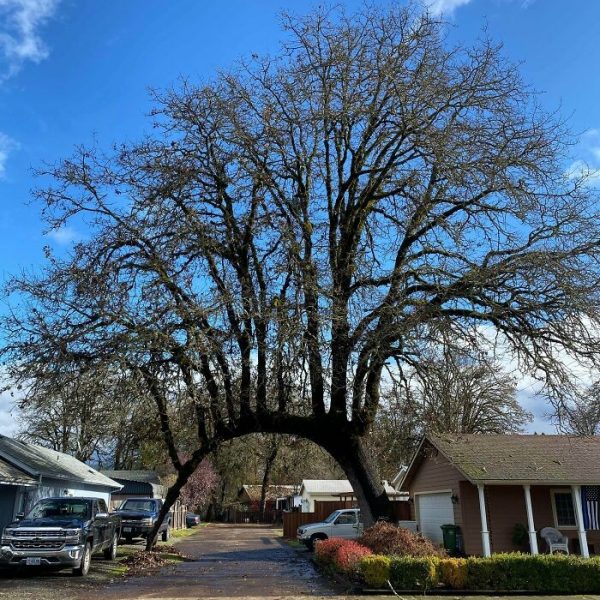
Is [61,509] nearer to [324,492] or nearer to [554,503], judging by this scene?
[554,503]

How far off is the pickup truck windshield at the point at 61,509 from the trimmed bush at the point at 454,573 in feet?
33.4

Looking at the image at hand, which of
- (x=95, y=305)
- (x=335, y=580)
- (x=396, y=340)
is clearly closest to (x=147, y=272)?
(x=95, y=305)

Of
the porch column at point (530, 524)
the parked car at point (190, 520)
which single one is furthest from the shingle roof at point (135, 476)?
the porch column at point (530, 524)

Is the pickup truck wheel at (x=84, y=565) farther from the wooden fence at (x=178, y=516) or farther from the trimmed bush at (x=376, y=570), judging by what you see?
the wooden fence at (x=178, y=516)

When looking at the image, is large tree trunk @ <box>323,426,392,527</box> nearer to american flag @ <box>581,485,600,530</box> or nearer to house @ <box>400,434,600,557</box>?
house @ <box>400,434,600,557</box>

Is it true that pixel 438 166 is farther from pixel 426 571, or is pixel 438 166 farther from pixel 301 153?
pixel 426 571

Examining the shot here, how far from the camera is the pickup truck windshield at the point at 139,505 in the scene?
29.8 metres

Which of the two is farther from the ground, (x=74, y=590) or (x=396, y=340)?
(x=396, y=340)

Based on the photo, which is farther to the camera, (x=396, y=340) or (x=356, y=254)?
(x=356, y=254)

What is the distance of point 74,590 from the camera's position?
13766 millimetres

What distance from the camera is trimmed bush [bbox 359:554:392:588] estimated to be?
1393 centimetres

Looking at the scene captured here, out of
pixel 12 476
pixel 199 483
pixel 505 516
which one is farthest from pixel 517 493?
pixel 199 483

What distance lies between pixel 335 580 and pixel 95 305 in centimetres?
954

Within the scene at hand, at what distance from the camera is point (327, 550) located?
59.7 feet
